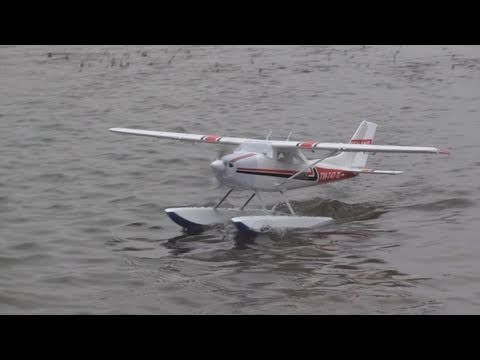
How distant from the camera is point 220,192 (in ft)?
74.1

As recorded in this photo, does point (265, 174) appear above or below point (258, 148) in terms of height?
below

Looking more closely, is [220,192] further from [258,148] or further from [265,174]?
[265,174]

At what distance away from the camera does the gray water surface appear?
14.7 metres

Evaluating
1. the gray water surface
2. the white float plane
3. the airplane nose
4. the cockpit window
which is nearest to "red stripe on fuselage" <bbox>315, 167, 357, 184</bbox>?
the white float plane

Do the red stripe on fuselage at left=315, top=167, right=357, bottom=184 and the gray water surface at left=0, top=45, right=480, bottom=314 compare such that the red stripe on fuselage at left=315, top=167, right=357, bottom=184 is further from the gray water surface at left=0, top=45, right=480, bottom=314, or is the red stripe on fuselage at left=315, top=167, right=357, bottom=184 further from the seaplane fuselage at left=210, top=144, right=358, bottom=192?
the gray water surface at left=0, top=45, right=480, bottom=314

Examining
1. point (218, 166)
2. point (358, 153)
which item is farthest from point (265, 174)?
point (358, 153)

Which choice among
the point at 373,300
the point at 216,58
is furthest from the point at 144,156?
the point at 216,58

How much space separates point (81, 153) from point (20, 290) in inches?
551

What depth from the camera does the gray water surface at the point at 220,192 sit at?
14.7 meters

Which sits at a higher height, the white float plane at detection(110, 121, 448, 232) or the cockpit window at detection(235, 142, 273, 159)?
the cockpit window at detection(235, 142, 273, 159)

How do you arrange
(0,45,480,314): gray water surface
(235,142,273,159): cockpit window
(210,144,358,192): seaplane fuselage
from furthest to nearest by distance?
(235,142,273,159): cockpit window < (210,144,358,192): seaplane fuselage < (0,45,480,314): gray water surface

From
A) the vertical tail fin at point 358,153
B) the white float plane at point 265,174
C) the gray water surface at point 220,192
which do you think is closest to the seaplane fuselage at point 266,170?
the white float plane at point 265,174

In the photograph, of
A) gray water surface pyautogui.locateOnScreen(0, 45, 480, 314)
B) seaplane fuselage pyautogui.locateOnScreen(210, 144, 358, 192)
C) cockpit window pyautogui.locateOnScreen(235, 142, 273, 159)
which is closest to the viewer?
gray water surface pyautogui.locateOnScreen(0, 45, 480, 314)

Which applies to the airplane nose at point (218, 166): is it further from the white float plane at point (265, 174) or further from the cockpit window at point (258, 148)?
the cockpit window at point (258, 148)
